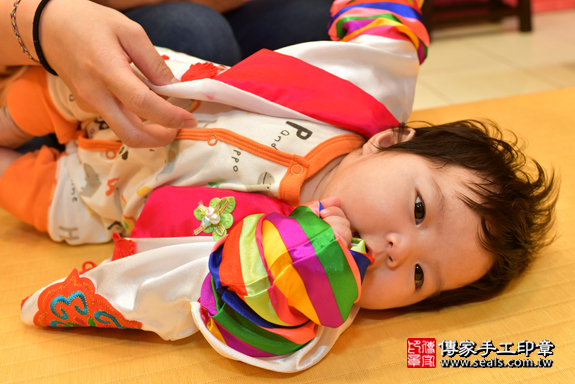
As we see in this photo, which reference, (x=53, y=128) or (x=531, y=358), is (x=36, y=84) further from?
(x=531, y=358)

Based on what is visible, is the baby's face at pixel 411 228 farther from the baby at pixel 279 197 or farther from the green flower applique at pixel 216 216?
the green flower applique at pixel 216 216

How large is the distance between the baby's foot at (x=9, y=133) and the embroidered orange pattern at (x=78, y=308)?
44 centimetres

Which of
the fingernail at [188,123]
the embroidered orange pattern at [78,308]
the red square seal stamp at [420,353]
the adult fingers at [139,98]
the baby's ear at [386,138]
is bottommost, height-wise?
the red square seal stamp at [420,353]

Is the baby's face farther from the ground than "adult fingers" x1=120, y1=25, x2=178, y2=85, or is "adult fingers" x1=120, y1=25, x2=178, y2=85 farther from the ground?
"adult fingers" x1=120, y1=25, x2=178, y2=85

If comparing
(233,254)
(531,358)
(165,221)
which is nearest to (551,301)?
(531,358)

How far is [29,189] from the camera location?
106 cm

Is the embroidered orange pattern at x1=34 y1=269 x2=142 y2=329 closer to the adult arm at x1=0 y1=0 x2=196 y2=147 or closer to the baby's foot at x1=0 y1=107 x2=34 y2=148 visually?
the adult arm at x1=0 y1=0 x2=196 y2=147

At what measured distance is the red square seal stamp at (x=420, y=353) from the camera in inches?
30.6

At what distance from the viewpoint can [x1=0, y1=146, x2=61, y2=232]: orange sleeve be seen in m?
1.06

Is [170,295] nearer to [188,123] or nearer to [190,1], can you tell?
[188,123]

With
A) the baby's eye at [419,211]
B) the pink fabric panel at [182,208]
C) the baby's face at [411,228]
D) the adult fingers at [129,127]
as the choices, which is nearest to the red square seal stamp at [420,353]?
the baby's face at [411,228]

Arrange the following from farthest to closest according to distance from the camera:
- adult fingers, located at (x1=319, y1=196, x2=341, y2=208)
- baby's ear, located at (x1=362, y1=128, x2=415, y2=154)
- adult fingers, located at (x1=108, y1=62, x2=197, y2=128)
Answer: baby's ear, located at (x1=362, y1=128, x2=415, y2=154) < adult fingers, located at (x1=319, y1=196, x2=341, y2=208) < adult fingers, located at (x1=108, y1=62, x2=197, y2=128)

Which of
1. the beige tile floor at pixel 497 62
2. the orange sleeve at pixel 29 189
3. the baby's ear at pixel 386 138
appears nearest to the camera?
the baby's ear at pixel 386 138

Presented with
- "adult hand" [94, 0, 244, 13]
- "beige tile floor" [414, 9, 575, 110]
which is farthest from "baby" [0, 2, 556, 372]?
"beige tile floor" [414, 9, 575, 110]
